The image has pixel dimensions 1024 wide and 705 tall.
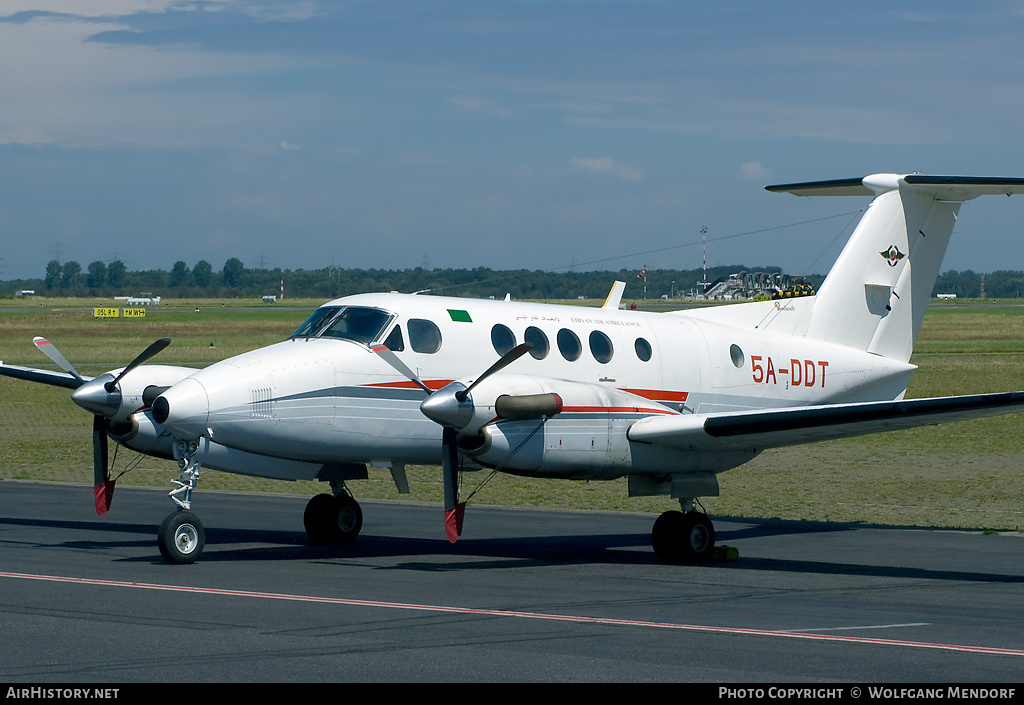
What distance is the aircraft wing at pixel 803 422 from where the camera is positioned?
45.3 feet

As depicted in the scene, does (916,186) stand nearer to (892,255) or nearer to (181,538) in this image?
(892,255)

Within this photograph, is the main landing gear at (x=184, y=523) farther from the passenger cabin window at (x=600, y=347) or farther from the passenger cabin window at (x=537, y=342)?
the passenger cabin window at (x=600, y=347)

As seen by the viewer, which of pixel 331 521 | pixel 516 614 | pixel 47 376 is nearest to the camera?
pixel 516 614

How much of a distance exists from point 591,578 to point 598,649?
4246 millimetres

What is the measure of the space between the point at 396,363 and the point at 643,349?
3.65 m

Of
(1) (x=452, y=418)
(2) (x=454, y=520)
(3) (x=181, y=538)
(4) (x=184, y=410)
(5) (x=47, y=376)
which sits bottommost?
(3) (x=181, y=538)

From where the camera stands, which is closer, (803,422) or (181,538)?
(181,538)

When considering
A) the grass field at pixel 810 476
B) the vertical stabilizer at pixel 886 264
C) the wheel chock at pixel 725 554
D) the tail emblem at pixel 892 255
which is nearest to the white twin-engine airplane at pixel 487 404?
the wheel chock at pixel 725 554

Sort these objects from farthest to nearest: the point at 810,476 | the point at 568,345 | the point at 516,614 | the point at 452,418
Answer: the point at 810,476 < the point at 568,345 < the point at 452,418 < the point at 516,614

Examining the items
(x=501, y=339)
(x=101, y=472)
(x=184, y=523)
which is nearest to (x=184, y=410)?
(x=184, y=523)

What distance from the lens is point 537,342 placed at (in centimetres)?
1574

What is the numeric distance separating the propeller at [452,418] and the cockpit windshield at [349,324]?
0.28 metres
